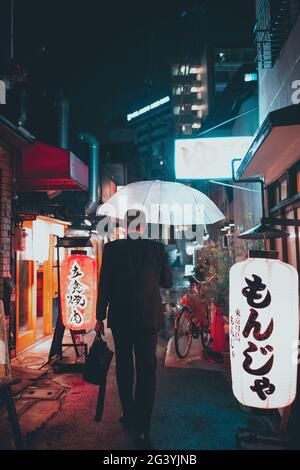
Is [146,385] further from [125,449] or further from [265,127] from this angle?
[265,127]

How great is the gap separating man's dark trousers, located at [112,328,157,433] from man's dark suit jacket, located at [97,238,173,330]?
159mm

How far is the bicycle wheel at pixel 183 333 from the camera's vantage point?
9672 millimetres

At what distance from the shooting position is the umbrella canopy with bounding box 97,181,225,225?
7312mm

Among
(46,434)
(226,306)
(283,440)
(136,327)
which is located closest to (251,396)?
(283,440)

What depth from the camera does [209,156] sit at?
34.6ft

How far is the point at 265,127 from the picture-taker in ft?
16.5

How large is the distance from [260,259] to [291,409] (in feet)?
8.24

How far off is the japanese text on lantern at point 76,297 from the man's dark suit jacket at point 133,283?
304 cm

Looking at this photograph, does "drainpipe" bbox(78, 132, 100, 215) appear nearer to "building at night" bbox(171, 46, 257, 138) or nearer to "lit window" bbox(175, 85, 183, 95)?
"building at night" bbox(171, 46, 257, 138)

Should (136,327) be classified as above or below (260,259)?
below

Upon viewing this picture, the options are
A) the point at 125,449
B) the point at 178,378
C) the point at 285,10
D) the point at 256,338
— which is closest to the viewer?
the point at 256,338

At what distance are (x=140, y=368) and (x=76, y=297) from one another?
3620 mm

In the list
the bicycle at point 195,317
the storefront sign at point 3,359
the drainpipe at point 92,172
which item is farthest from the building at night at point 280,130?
the drainpipe at point 92,172

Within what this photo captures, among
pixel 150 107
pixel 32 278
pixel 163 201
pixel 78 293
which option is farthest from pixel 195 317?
pixel 150 107
